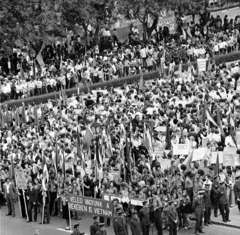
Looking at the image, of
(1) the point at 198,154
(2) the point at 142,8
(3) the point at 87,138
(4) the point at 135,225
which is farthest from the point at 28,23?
(4) the point at 135,225

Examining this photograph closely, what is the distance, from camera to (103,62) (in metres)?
48.0

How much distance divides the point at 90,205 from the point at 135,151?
5.48 m

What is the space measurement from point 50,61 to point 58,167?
20.8 meters

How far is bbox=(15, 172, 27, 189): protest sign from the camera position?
1180 inches

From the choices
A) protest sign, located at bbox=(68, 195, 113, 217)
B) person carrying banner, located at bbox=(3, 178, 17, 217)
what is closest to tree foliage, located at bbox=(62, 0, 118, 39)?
person carrying banner, located at bbox=(3, 178, 17, 217)

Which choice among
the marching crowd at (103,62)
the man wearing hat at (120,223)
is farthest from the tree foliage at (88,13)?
the man wearing hat at (120,223)

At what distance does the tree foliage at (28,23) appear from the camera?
49.3 metres

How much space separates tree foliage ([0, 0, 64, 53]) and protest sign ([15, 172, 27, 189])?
19.9m

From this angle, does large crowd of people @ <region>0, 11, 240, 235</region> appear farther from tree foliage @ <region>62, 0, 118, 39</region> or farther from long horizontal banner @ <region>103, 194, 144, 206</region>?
tree foliage @ <region>62, 0, 118, 39</region>

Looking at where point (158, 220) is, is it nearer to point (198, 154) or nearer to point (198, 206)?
point (198, 206)

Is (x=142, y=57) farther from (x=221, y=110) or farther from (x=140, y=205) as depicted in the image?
(x=140, y=205)

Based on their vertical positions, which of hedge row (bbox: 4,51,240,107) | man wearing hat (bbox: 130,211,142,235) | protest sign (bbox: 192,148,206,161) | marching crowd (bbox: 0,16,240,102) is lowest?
man wearing hat (bbox: 130,211,142,235)

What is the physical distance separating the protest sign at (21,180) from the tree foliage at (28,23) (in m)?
19.9

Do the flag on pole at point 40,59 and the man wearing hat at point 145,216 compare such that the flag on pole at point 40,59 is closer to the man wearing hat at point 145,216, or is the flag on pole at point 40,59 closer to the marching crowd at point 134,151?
the marching crowd at point 134,151
